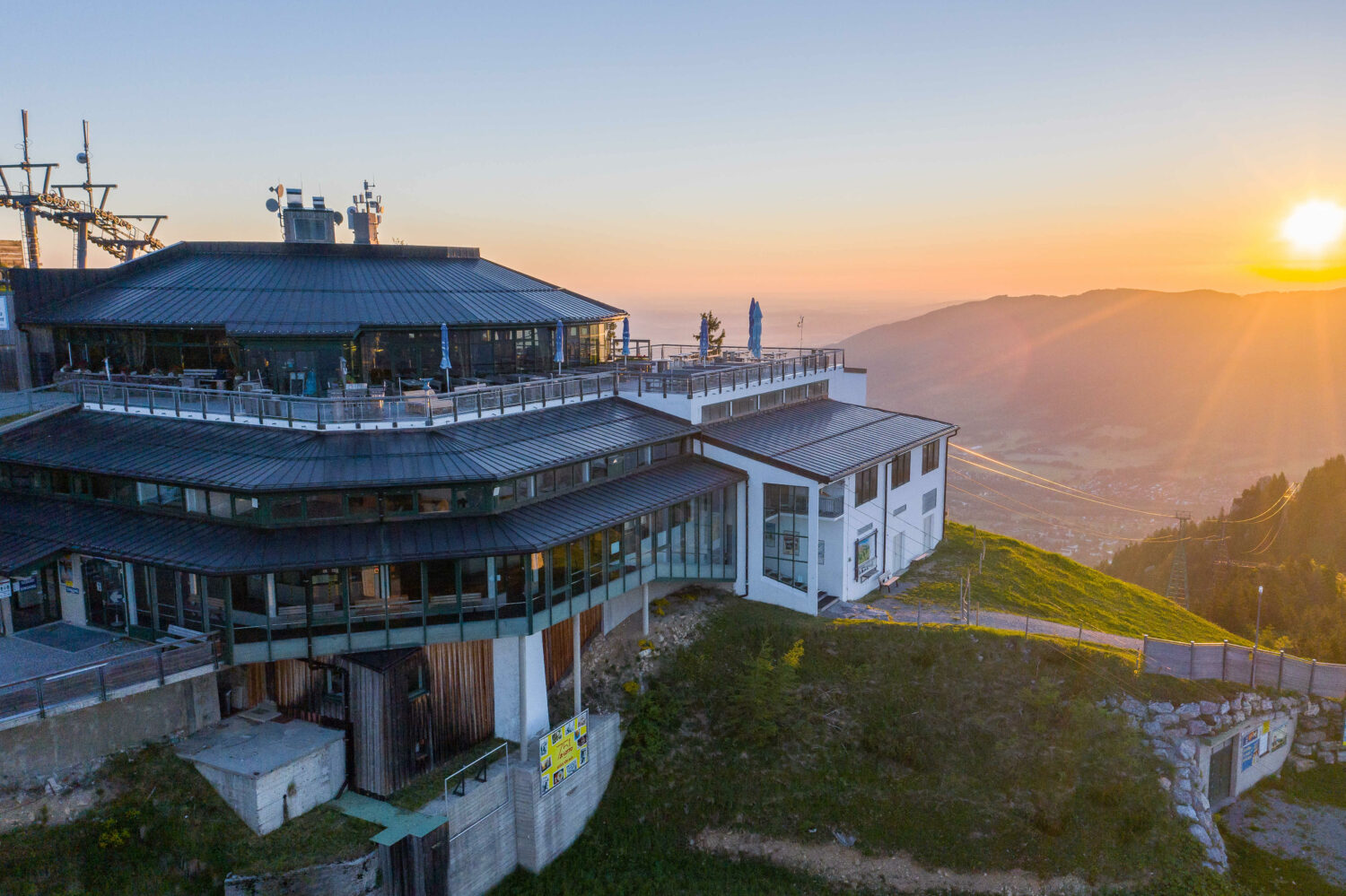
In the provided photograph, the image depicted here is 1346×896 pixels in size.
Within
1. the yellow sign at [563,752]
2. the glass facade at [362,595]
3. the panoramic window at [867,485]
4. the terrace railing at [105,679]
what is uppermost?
the panoramic window at [867,485]

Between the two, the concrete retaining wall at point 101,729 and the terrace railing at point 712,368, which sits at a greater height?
the terrace railing at point 712,368

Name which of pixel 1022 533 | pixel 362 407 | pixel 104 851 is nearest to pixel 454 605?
pixel 362 407

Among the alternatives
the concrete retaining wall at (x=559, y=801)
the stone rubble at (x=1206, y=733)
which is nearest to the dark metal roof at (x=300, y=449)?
the concrete retaining wall at (x=559, y=801)

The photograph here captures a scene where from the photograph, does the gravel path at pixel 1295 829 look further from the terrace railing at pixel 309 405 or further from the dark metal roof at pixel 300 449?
the terrace railing at pixel 309 405

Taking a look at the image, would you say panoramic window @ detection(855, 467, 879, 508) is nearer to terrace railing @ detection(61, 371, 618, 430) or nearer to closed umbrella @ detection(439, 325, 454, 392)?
terrace railing @ detection(61, 371, 618, 430)

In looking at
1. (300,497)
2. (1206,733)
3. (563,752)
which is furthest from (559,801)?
(1206,733)

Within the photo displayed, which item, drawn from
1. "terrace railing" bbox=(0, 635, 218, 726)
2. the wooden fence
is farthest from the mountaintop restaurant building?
the wooden fence

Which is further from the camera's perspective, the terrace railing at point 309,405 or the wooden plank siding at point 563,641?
the wooden plank siding at point 563,641

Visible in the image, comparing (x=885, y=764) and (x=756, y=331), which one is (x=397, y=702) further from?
(x=756, y=331)
